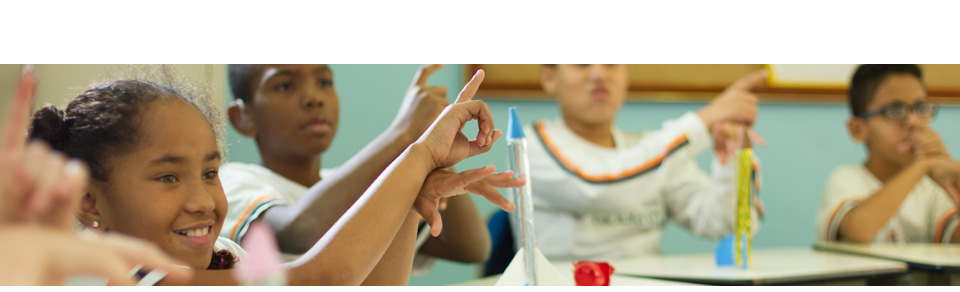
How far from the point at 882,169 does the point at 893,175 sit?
0.03m

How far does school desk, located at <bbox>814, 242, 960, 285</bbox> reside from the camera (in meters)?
1.20

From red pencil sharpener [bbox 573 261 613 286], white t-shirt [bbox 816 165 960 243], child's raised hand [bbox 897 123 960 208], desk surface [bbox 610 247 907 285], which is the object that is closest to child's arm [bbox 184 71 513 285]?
red pencil sharpener [bbox 573 261 613 286]

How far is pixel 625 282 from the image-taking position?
0.89m

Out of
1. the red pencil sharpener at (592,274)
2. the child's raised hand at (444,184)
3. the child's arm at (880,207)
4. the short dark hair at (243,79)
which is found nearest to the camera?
the child's raised hand at (444,184)

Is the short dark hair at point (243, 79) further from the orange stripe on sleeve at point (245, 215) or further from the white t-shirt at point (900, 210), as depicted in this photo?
the white t-shirt at point (900, 210)

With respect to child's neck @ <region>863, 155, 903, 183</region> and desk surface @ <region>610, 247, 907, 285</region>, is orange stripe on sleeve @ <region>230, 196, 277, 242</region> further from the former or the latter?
child's neck @ <region>863, 155, 903, 183</region>

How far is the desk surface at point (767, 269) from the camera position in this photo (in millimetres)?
1001

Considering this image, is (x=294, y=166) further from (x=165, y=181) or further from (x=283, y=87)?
(x=165, y=181)

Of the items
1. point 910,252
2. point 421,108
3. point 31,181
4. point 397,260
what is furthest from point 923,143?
point 31,181

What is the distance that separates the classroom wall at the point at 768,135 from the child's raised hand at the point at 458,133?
2.82 feet

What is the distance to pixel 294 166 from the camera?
102cm

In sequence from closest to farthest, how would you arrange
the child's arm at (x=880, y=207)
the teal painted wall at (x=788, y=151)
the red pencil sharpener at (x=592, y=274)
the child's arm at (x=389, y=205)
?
the child's arm at (x=389, y=205)
the red pencil sharpener at (x=592, y=274)
the child's arm at (x=880, y=207)
the teal painted wall at (x=788, y=151)

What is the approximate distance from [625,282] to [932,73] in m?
1.71

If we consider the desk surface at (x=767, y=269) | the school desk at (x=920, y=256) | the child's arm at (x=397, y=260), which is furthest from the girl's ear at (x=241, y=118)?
the school desk at (x=920, y=256)
